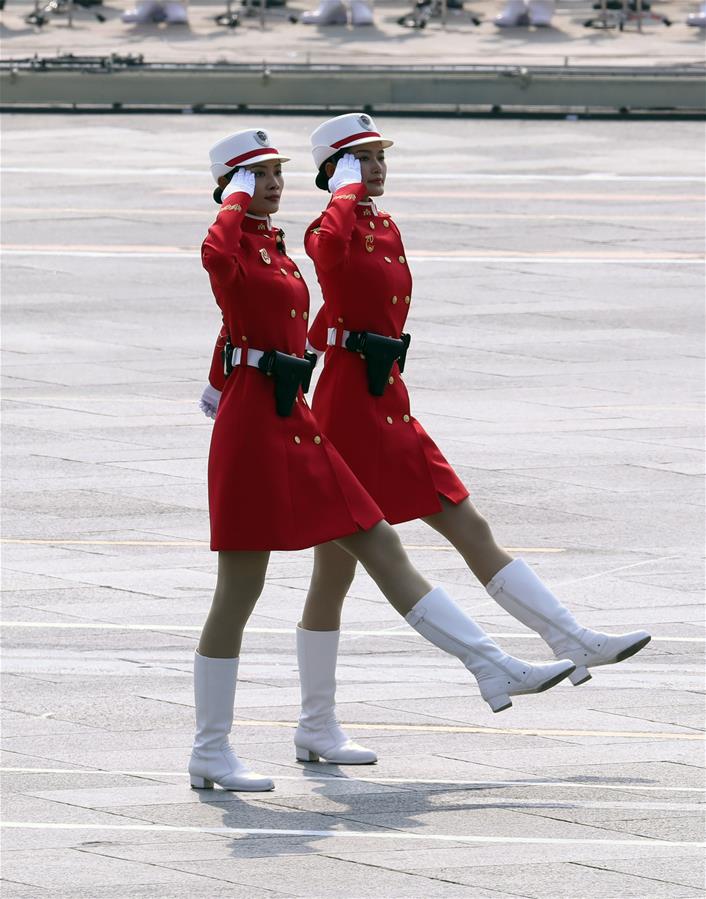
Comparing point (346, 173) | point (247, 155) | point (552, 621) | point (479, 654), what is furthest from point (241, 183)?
point (552, 621)

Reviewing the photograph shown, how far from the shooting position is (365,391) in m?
8.23

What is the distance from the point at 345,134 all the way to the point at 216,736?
247 cm

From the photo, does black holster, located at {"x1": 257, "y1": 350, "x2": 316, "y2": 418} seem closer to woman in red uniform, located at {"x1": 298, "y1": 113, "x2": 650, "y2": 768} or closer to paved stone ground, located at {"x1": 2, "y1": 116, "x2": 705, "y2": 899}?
woman in red uniform, located at {"x1": 298, "y1": 113, "x2": 650, "y2": 768}

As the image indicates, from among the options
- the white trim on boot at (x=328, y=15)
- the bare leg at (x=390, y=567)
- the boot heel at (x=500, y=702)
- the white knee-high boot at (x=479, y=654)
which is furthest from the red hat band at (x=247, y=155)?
the white trim on boot at (x=328, y=15)

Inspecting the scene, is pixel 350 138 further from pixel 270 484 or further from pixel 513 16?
pixel 513 16

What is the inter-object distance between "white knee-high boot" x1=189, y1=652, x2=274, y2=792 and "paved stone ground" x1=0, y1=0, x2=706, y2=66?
3224cm

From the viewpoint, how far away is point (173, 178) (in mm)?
30109

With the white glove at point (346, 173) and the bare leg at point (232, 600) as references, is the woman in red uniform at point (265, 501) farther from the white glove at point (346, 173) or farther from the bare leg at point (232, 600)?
the white glove at point (346, 173)

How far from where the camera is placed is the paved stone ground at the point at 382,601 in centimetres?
684

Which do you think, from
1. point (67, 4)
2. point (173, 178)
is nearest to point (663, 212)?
point (173, 178)

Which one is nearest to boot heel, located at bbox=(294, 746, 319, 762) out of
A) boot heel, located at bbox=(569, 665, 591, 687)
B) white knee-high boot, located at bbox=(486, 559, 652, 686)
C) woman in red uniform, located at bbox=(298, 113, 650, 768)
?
woman in red uniform, located at bbox=(298, 113, 650, 768)

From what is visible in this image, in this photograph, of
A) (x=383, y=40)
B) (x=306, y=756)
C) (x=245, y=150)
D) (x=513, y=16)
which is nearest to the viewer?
(x=245, y=150)

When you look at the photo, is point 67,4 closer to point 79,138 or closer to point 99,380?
point 79,138

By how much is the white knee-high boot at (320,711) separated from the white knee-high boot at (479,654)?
1.96ft
